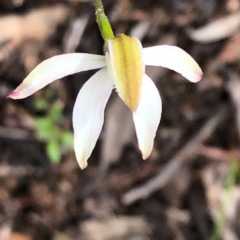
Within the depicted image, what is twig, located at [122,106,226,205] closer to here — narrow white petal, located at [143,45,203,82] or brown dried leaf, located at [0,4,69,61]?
brown dried leaf, located at [0,4,69,61]

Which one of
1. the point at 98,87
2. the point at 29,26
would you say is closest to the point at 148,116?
the point at 98,87

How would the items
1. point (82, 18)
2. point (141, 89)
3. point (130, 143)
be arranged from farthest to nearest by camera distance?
point (130, 143) < point (82, 18) < point (141, 89)

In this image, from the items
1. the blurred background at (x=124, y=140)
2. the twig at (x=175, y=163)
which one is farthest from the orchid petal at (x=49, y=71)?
the twig at (x=175, y=163)

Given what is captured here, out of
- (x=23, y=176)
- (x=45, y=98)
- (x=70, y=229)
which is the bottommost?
(x=70, y=229)

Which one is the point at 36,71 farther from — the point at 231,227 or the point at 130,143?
the point at 231,227

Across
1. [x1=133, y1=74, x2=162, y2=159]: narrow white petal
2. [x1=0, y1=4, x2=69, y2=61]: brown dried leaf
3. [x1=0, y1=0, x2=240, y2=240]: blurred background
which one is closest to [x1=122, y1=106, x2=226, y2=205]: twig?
[x1=0, y1=0, x2=240, y2=240]: blurred background

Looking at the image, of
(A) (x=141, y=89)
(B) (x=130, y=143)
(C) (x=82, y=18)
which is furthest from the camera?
(B) (x=130, y=143)

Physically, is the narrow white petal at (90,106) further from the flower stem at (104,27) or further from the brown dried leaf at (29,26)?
the brown dried leaf at (29,26)

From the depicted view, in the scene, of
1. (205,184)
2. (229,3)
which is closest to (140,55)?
(229,3)
